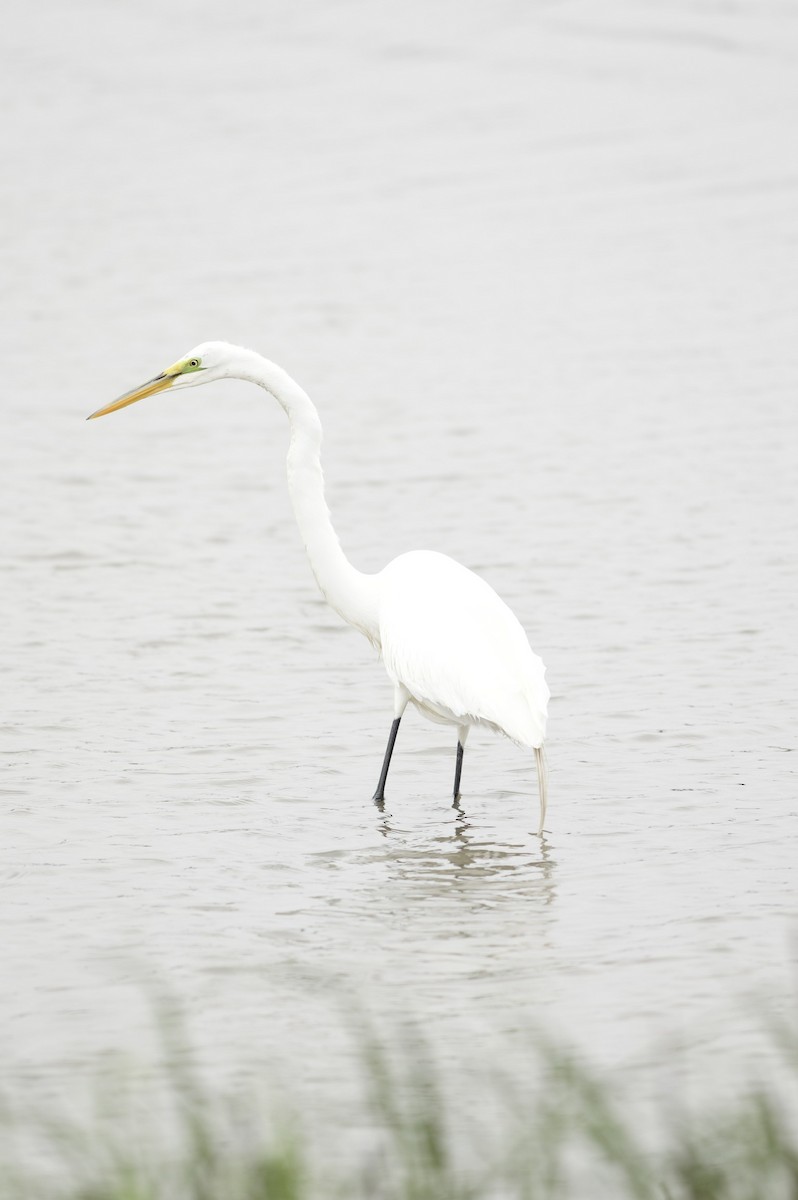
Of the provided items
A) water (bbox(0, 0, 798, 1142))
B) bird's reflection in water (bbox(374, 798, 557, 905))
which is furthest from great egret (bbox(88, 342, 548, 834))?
water (bbox(0, 0, 798, 1142))

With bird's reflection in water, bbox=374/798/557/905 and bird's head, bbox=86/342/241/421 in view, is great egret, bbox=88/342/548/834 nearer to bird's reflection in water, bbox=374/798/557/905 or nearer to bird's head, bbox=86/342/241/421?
bird's head, bbox=86/342/241/421

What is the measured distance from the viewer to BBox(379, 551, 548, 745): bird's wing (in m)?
5.79

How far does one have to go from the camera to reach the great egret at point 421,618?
582 cm

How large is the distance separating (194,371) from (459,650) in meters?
1.35

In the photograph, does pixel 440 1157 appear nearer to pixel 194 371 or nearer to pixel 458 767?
pixel 458 767

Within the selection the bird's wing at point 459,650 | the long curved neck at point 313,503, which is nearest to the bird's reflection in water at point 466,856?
the bird's wing at point 459,650

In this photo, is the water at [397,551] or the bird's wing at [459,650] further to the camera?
the bird's wing at [459,650]

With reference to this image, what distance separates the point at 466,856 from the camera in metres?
5.71

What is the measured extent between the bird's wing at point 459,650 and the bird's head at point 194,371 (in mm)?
901

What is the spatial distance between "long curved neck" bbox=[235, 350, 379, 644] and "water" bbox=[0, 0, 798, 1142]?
1.74 feet

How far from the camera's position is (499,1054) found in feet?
13.5

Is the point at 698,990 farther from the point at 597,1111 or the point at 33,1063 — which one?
the point at 597,1111

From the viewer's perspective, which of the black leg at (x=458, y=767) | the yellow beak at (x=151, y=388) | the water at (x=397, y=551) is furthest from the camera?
the yellow beak at (x=151, y=388)

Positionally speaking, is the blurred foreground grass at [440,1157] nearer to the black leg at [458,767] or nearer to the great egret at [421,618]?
the great egret at [421,618]
